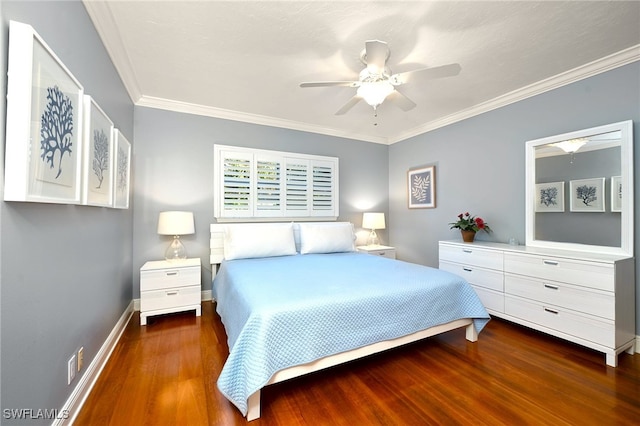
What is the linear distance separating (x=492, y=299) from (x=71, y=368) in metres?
3.48

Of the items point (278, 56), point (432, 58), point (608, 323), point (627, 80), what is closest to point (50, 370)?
point (278, 56)

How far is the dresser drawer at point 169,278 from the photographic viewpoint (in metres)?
2.64

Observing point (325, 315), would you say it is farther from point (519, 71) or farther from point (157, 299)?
point (519, 71)

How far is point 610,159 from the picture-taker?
2283 millimetres

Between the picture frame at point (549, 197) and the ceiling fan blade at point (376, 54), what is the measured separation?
218cm

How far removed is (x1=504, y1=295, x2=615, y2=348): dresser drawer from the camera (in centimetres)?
200

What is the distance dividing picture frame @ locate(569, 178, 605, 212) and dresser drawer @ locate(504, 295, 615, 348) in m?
0.98

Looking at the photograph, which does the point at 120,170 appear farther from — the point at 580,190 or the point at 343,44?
the point at 580,190

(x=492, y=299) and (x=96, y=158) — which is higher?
(x=96, y=158)

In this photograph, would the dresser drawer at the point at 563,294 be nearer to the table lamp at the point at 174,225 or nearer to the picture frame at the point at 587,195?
the picture frame at the point at 587,195

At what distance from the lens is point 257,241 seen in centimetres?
308

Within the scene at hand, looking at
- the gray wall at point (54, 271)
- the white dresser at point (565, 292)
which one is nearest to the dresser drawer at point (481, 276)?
the white dresser at point (565, 292)

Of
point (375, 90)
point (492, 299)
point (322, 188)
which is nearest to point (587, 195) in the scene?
point (492, 299)

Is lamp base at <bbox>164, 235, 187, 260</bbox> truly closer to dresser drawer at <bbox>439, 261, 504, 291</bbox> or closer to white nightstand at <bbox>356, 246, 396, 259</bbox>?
white nightstand at <bbox>356, 246, 396, 259</bbox>
